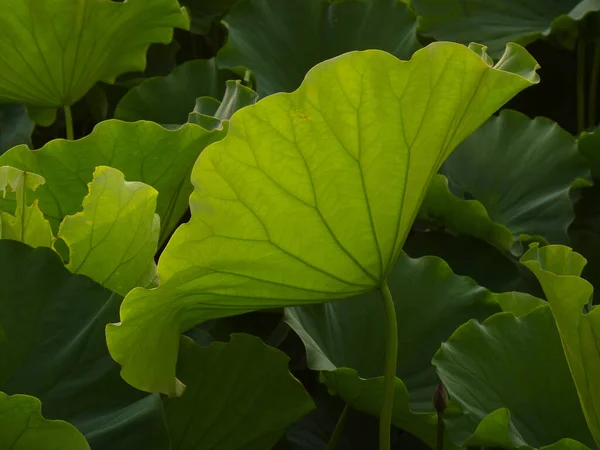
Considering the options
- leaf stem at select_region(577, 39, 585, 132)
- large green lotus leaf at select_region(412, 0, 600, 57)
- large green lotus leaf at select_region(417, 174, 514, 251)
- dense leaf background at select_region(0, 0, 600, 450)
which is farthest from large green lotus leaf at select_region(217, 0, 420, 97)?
leaf stem at select_region(577, 39, 585, 132)

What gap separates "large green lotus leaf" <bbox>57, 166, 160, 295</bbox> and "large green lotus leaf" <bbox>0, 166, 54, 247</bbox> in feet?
0.11

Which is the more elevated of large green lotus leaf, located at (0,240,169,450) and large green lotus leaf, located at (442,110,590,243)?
large green lotus leaf, located at (0,240,169,450)

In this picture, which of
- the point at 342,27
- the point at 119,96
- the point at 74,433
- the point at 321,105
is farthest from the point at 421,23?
the point at 74,433

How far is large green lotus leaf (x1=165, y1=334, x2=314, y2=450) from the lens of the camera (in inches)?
30.6

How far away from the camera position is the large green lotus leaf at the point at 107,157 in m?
0.78

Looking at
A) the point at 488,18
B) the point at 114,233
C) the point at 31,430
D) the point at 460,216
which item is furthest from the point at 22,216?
the point at 488,18

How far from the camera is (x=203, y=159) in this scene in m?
0.56

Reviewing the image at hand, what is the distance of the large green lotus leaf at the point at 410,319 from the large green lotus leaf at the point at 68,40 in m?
0.44

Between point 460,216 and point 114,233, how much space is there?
1.88ft

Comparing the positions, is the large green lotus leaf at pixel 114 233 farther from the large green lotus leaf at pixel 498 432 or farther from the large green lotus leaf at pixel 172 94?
the large green lotus leaf at pixel 172 94

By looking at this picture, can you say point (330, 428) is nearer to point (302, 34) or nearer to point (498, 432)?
point (498, 432)

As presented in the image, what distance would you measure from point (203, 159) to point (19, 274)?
0.19 meters

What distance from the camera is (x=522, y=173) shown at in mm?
1242

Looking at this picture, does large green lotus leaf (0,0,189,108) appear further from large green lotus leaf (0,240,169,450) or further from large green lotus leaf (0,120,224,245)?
large green lotus leaf (0,240,169,450)
